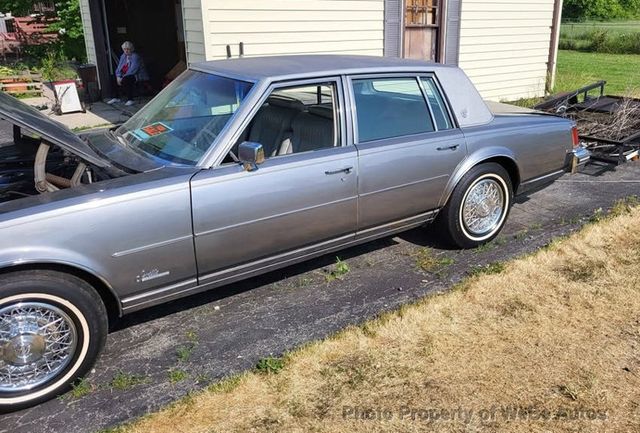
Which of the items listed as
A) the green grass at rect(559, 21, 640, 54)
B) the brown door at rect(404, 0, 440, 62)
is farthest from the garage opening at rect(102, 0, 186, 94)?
the green grass at rect(559, 21, 640, 54)

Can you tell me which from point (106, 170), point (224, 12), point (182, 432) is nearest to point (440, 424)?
point (182, 432)

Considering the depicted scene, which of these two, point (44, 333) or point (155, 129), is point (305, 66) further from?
point (44, 333)

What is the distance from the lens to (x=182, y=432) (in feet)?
9.12

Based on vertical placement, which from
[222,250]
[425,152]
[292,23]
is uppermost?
[292,23]

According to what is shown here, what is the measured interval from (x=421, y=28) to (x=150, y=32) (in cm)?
655

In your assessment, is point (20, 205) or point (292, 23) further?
point (292, 23)

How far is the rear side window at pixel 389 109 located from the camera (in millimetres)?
4027

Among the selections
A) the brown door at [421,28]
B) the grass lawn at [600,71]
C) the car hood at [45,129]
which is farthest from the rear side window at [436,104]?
the grass lawn at [600,71]

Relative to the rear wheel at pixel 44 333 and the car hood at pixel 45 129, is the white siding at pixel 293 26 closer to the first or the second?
the car hood at pixel 45 129

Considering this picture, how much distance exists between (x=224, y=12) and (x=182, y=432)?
6.39 m

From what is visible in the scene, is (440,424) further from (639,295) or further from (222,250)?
(639,295)

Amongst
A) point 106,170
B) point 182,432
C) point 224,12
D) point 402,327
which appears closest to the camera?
point 182,432

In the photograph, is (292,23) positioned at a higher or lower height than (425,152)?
higher

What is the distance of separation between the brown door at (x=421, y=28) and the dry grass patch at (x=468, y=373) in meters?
6.96
